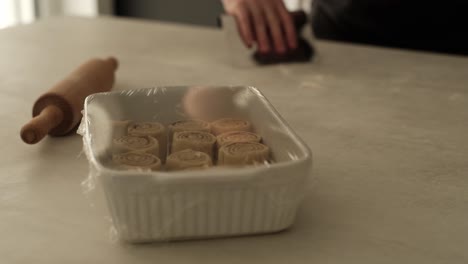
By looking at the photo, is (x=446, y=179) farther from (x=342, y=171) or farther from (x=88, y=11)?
(x=88, y=11)

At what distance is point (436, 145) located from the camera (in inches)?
29.8

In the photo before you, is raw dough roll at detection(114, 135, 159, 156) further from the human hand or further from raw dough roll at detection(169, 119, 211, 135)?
the human hand

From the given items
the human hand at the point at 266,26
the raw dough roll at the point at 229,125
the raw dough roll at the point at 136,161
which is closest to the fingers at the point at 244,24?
the human hand at the point at 266,26

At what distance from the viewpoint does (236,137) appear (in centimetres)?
58

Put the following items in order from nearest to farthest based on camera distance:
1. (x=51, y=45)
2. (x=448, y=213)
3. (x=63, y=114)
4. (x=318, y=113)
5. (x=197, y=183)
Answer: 1. (x=197, y=183)
2. (x=448, y=213)
3. (x=63, y=114)
4. (x=318, y=113)
5. (x=51, y=45)

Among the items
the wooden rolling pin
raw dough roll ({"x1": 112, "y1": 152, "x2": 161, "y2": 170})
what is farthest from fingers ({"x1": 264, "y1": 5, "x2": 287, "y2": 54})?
raw dough roll ({"x1": 112, "y1": 152, "x2": 161, "y2": 170})

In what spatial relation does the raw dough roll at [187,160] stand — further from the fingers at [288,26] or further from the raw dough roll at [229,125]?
the fingers at [288,26]

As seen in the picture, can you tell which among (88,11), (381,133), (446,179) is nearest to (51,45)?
(381,133)

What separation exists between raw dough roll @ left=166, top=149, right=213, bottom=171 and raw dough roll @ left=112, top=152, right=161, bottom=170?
0.04 ft

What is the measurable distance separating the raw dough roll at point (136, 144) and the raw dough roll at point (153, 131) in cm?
1

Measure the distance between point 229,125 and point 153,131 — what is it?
0.08 m

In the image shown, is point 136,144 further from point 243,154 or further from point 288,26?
point 288,26

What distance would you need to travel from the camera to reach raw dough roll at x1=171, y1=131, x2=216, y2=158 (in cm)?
56

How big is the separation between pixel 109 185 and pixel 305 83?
1.93 ft
